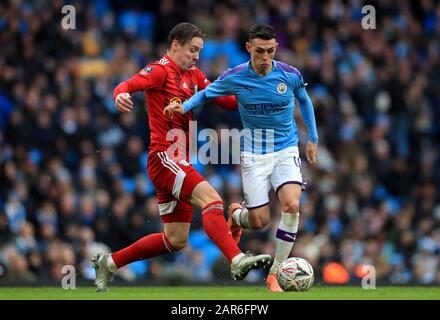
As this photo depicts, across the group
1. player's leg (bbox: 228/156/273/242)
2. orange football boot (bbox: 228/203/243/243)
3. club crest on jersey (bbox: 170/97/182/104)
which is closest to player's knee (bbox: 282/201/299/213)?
player's leg (bbox: 228/156/273/242)

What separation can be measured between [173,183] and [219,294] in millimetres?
1105

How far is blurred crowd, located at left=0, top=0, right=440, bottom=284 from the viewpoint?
50.3 ft

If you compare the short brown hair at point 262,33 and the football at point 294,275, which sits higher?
the short brown hair at point 262,33

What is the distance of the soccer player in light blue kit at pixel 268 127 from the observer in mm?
10516

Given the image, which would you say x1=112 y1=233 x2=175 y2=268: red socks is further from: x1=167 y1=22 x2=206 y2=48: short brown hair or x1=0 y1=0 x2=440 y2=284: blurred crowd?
x1=0 y1=0 x2=440 y2=284: blurred crowd

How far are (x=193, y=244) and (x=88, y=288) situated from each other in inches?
173

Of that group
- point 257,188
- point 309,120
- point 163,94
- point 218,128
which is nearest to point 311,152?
point 309,120

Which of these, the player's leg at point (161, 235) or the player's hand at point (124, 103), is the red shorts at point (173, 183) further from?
the player's hand at point (124, 103)

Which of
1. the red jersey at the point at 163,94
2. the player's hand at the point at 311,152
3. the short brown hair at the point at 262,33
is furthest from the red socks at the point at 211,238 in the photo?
the short brown hair at the point at 262,33

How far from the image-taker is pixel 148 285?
12914 millimetres

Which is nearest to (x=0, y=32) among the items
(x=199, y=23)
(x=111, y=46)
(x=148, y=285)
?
(x=111, y=46)

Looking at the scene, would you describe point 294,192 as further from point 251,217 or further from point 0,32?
point 0,32

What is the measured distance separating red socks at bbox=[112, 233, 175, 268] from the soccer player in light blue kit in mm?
851

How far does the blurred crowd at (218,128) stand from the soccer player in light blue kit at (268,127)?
3.86 m
